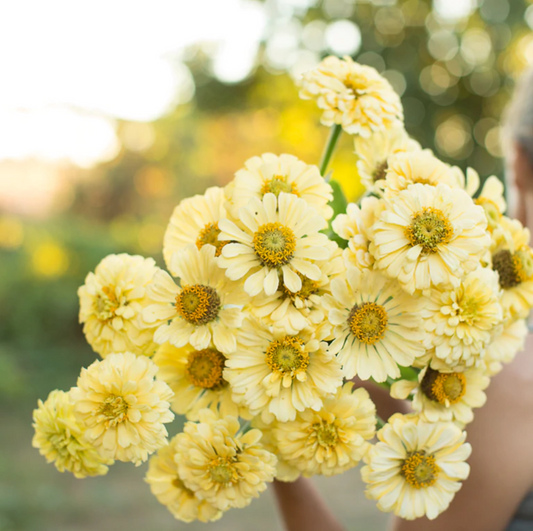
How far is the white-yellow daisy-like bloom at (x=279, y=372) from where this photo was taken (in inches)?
20.9

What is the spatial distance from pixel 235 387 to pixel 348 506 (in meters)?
3.20

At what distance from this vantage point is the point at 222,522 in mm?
3156

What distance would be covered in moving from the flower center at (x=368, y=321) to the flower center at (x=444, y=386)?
106 mm

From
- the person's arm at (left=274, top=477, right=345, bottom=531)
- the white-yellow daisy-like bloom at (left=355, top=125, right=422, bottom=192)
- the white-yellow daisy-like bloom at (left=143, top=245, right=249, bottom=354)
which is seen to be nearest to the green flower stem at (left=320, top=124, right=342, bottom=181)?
the white-yellow daisy-like bloom at (left=355, top=125, right=422, bottom=192)

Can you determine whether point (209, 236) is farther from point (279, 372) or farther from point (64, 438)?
point (64, 438)

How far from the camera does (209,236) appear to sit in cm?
59

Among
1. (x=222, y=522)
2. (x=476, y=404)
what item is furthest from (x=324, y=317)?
(x=222, y=522)

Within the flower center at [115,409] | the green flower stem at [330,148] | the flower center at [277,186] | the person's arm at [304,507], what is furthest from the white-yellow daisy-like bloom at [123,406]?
the person's arm at [304,507]

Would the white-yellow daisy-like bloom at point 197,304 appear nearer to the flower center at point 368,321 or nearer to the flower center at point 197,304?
the flower center at point 197,304

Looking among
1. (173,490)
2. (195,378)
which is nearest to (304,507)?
(173,490)

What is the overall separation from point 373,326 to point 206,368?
0.18 m

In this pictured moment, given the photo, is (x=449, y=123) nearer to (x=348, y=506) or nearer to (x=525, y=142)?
(x=348, y=506)

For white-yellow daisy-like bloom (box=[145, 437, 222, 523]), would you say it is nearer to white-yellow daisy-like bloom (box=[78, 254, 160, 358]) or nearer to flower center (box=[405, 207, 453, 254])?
white-yellow daisy-like bloom (box=[78, 254, 160, 358])

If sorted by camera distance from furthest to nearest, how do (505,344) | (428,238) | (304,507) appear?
(304,507), (505,344), (428,238)
